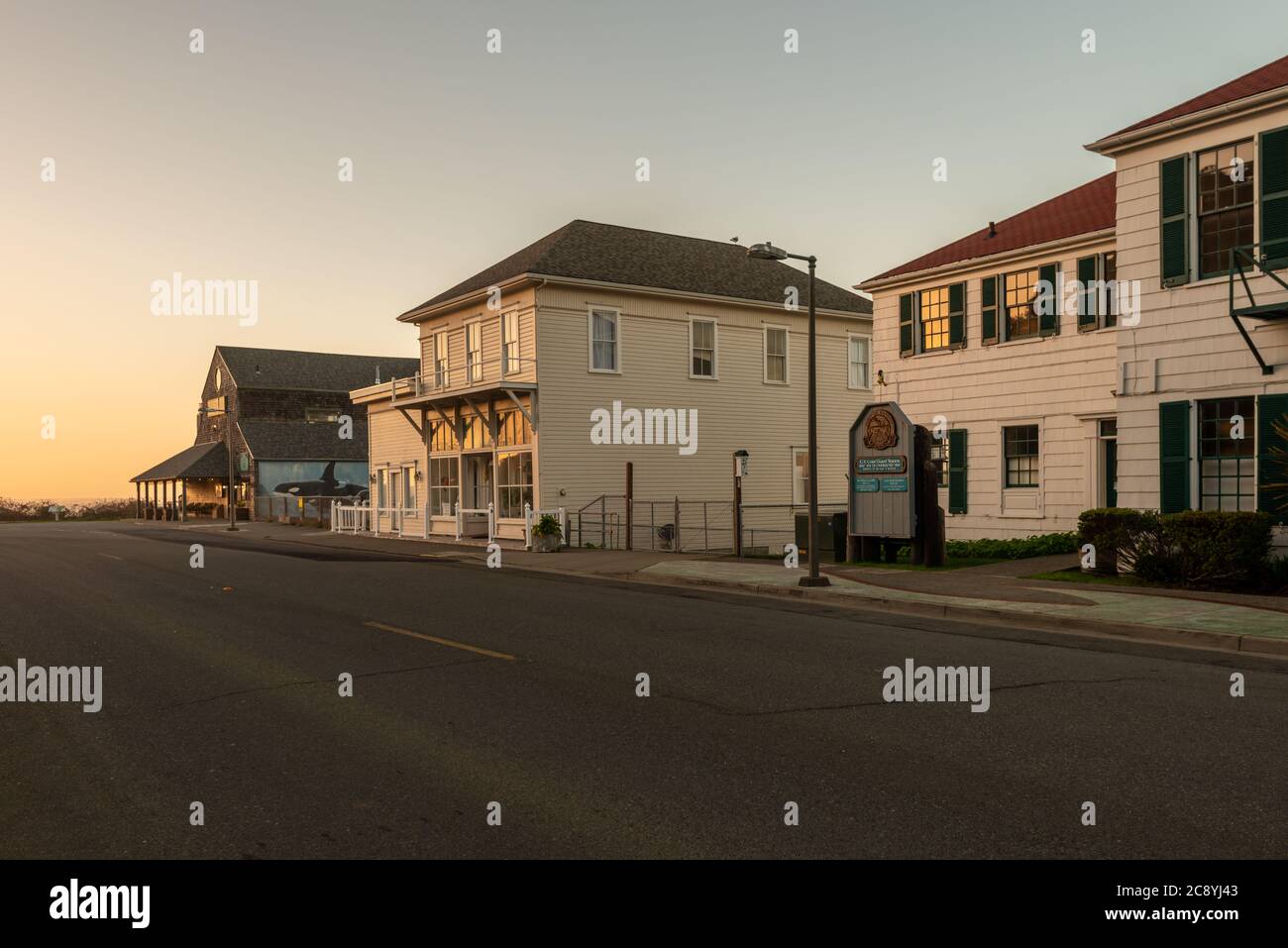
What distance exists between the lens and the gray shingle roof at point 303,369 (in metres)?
64.6

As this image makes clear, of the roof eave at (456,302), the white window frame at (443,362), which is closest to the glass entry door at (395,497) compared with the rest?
the white window frame at (443,362)

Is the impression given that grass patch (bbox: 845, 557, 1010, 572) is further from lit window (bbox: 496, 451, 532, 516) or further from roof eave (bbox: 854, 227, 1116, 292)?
lit window (bbox: 496, 451, 532, 516)

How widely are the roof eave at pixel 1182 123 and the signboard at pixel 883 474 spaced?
233 inches

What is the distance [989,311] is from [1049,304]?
1547 millimetres

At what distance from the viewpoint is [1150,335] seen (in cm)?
1762

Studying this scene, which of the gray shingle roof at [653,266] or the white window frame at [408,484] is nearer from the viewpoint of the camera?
the gray shingle roof at [653,266]

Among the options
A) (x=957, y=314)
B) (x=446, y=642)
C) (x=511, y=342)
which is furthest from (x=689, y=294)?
(x=446, y=642)

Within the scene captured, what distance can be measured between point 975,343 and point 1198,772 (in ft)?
63.4

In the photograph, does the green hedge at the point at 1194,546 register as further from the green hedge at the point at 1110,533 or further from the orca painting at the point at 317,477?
the orca painting at the point at 317,477

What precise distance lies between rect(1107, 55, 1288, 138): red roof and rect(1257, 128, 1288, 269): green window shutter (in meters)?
0.82

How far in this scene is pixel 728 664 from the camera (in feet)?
32.9

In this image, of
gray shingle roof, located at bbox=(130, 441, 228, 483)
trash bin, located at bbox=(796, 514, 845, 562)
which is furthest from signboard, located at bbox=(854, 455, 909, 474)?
gray shingle roof, located at bbox=(130, 441, 228, 483)

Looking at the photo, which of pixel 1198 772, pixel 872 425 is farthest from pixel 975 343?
pixel 1198 772

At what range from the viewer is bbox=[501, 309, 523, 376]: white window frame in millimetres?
31491
